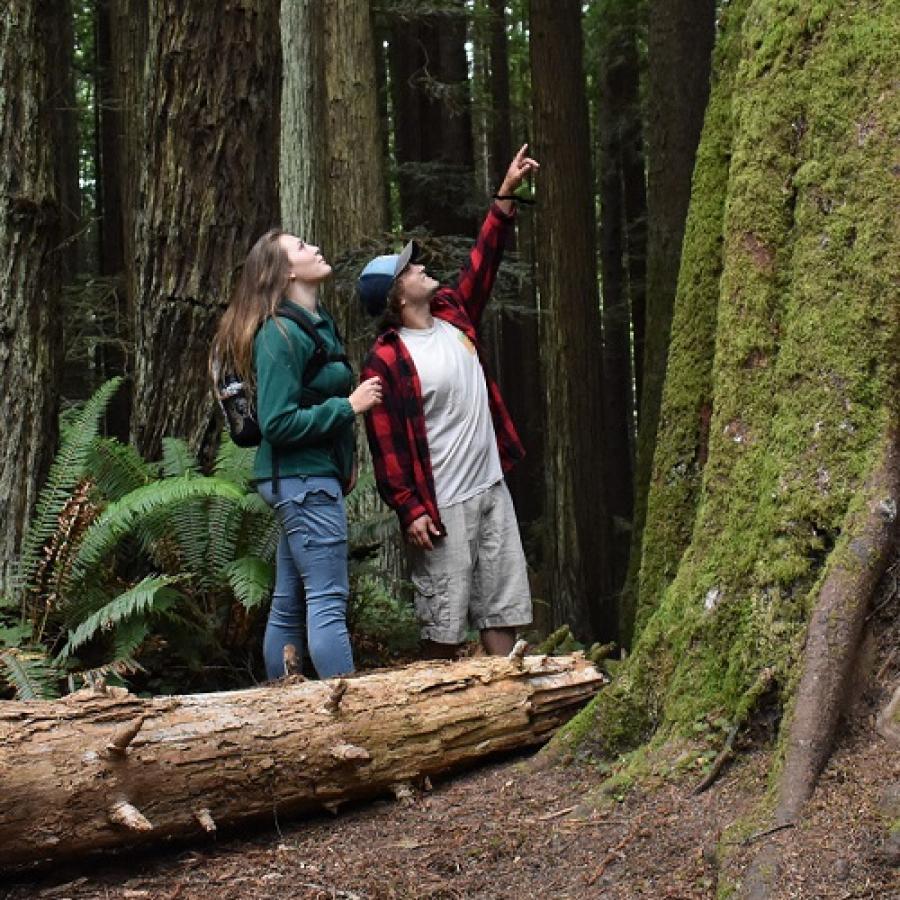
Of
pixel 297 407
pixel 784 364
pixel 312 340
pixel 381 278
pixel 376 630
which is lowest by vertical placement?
pixel 376 630

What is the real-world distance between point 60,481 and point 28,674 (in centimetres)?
127

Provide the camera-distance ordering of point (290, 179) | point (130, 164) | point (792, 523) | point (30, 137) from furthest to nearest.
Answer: point (130, 164), point (290, 179), point (30, 137), point (792, 523)

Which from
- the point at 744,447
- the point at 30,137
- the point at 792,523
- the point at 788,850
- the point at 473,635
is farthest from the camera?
the point at 473,635

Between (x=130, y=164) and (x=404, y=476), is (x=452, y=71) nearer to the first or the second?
(x=130, y=164)

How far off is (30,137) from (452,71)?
13.9m

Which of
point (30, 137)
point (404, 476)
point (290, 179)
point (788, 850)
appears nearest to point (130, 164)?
point (290, 179)

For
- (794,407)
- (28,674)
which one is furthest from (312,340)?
(794,407)

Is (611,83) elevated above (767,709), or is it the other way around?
(611,83)

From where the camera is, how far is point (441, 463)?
5914mm

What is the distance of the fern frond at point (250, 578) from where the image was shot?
5824 millimetres

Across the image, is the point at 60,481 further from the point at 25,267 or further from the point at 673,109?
the point at 673,109

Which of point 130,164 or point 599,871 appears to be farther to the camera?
point 130,164

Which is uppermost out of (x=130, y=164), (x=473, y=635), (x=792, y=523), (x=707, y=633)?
(x=130, y=164)

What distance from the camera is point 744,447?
4059 mm
